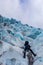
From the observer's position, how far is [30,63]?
26.7 m

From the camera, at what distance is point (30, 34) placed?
48.9 metres

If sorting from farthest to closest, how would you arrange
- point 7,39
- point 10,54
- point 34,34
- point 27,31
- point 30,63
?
point 27,31 → point 34,34 → point 7,39 → point 10,54 → point 30,63

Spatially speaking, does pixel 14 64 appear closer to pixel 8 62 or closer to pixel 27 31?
pixel 8 62

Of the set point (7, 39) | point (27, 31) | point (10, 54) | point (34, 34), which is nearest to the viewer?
point (10, 54)

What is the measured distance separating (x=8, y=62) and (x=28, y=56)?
2.46 m

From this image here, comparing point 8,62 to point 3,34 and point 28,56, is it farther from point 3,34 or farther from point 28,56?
point 3,34

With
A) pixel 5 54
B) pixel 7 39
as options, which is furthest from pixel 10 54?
pixel 7 39

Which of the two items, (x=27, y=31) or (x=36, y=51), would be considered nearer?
(x=36, y=51)

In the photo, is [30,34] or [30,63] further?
[30,34]

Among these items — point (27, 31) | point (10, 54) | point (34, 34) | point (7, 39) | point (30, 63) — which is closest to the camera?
point (30, 63)

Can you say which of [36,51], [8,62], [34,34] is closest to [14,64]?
[8,62]

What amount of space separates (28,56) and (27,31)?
25185 mm

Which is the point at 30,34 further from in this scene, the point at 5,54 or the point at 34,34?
the point at 5,54

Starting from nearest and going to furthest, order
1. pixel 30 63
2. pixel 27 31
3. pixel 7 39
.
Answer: pixel 30 63, pixel 7 39, pixel 27 31
